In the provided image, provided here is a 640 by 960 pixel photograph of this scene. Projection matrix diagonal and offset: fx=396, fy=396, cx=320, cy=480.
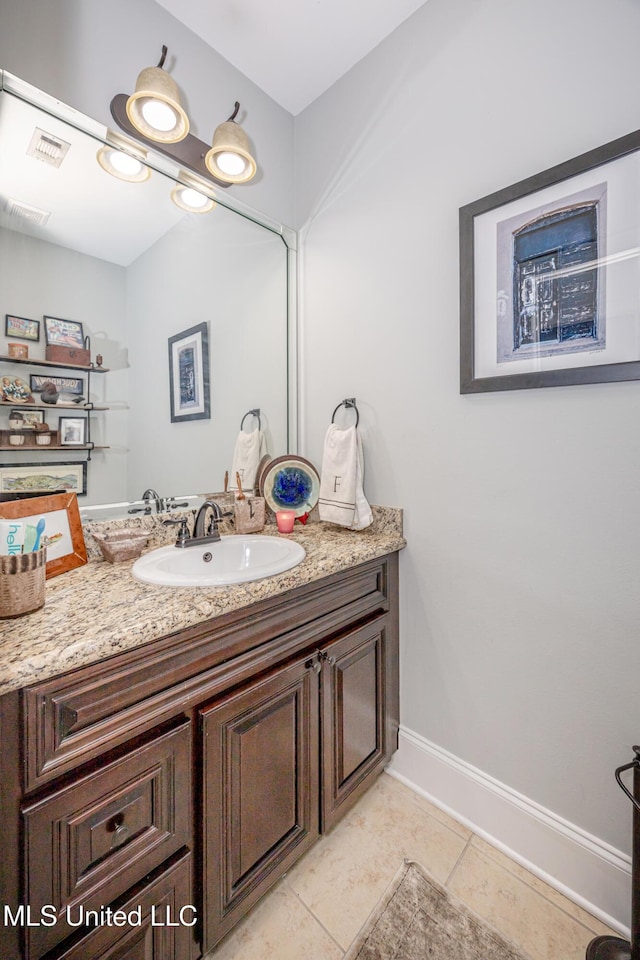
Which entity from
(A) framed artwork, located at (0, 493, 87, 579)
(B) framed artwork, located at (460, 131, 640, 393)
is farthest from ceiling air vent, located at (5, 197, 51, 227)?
(B) framed artwork, located at (460, 131, 640, 393)

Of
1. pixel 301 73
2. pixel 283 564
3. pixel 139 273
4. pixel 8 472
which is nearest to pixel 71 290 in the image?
pixel 139 273

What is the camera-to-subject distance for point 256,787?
976mm

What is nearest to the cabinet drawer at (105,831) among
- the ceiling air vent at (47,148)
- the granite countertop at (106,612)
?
the granite countertop at (106,612)

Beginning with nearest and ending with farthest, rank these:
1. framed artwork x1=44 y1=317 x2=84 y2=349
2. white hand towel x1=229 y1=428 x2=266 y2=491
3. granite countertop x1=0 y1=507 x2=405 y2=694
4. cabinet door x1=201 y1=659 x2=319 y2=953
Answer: granite countertop x1=0 y1=507 x2=405 y2=694 < cabinet door x1=201 y1=659 x2=319 y2=953 < framed artwork x1=44 y1=317 x2=84 y2=349 < white hand towel x1=229 y1=428 x2=266 y2=491

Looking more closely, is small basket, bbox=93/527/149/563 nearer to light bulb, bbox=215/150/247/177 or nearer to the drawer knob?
the drawer knob

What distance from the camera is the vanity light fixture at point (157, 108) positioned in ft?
3.95

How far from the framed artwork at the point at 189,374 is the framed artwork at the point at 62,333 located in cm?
30

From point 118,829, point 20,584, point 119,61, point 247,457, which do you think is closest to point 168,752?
point 118,829

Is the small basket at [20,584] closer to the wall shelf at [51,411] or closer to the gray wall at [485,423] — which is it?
the wall shelf at [51,411]

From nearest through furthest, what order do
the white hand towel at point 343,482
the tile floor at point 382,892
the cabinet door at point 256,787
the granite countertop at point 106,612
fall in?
1. the granite countertop at point 106,612
2. the cabinet door at point 256,787
3. the tile floor at point 382,892
4. the white hand towel at point 343,482

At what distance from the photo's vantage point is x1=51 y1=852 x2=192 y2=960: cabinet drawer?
2.36 feet

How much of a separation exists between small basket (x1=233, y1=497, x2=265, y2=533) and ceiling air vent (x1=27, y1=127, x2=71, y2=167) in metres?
1.16

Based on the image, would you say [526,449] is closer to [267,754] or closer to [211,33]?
[267,754]

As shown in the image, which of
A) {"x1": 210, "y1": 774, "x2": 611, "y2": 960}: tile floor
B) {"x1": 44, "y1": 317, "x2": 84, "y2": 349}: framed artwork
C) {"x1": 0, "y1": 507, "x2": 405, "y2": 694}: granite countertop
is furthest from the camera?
{"x1": 44, "y1": 317, "x2": 84, "y2": 349}: framed artwork
